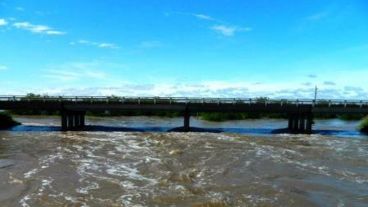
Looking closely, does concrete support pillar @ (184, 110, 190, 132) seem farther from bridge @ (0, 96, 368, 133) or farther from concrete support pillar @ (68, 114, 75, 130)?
concrete support pillar @ (68, 114, 75, 130)

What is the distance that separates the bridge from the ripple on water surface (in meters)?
14.2

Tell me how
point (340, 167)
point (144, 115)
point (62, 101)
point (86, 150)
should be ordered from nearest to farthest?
1. point (340, 167)
2. point (86, 150)
3. point (62, 101)
4. point (144, 115)

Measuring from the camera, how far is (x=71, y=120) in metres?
60.7

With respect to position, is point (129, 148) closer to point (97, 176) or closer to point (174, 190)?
point (97, 176)

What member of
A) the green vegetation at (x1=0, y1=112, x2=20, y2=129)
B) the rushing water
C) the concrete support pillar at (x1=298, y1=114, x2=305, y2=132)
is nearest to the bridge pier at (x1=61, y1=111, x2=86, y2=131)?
the green vegetation at (x1=0, y1=112, x2=20, y2=129)

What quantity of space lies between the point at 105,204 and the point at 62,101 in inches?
1670

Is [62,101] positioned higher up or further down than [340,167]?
higher up

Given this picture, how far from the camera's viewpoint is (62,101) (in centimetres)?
6031

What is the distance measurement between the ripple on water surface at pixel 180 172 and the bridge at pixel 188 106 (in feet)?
46.7

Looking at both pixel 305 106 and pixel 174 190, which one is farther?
pixel 305 106

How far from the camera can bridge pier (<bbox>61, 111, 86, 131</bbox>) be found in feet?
194

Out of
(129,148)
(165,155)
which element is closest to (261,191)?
(165,155)

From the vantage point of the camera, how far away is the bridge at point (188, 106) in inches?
2382

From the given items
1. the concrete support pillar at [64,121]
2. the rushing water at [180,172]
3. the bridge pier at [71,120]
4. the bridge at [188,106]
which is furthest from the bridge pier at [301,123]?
the concrete support pillar at [64,121]
